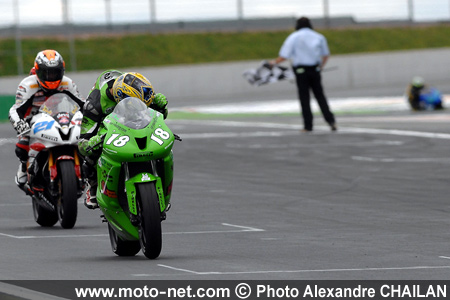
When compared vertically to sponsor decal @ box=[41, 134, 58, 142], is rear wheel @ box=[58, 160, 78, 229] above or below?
below

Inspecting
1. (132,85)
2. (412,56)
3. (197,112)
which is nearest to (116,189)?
(132,85)

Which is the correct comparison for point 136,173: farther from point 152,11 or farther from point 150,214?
point 152,11

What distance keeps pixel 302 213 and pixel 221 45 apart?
37.3 metres

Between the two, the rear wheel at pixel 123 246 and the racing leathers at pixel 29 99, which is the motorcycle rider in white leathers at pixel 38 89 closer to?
the racing leathers at pixel 29 99

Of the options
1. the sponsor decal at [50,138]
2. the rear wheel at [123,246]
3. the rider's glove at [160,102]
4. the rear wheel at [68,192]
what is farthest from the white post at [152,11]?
the rear wheel at [123,246]

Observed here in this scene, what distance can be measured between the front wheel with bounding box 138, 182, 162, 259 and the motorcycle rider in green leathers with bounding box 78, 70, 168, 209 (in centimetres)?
80

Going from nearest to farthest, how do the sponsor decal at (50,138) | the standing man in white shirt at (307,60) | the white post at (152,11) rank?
the sponsor decal at (50,138)
the standing man in white shirt at (307,60)
the white post at (152,11)

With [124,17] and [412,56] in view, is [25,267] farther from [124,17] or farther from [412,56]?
[412,56]

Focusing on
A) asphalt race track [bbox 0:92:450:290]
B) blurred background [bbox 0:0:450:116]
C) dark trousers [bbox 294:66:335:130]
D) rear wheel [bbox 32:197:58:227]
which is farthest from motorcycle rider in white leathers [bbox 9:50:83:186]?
blurred background [bbox 0:0:450:116]

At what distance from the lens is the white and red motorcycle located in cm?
1097

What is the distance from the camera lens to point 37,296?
6938mm

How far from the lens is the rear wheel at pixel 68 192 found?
10.9 meters

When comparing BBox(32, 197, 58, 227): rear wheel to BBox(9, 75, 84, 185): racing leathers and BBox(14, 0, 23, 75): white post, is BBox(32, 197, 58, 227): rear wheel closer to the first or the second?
BBox(9, 75, 84, 185): racing leathers

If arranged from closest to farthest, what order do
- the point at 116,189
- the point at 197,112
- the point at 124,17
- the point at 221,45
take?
1. the point at 116,189
2. the point at 197,112
3. the point at 124,17
4. the point at 221,45
